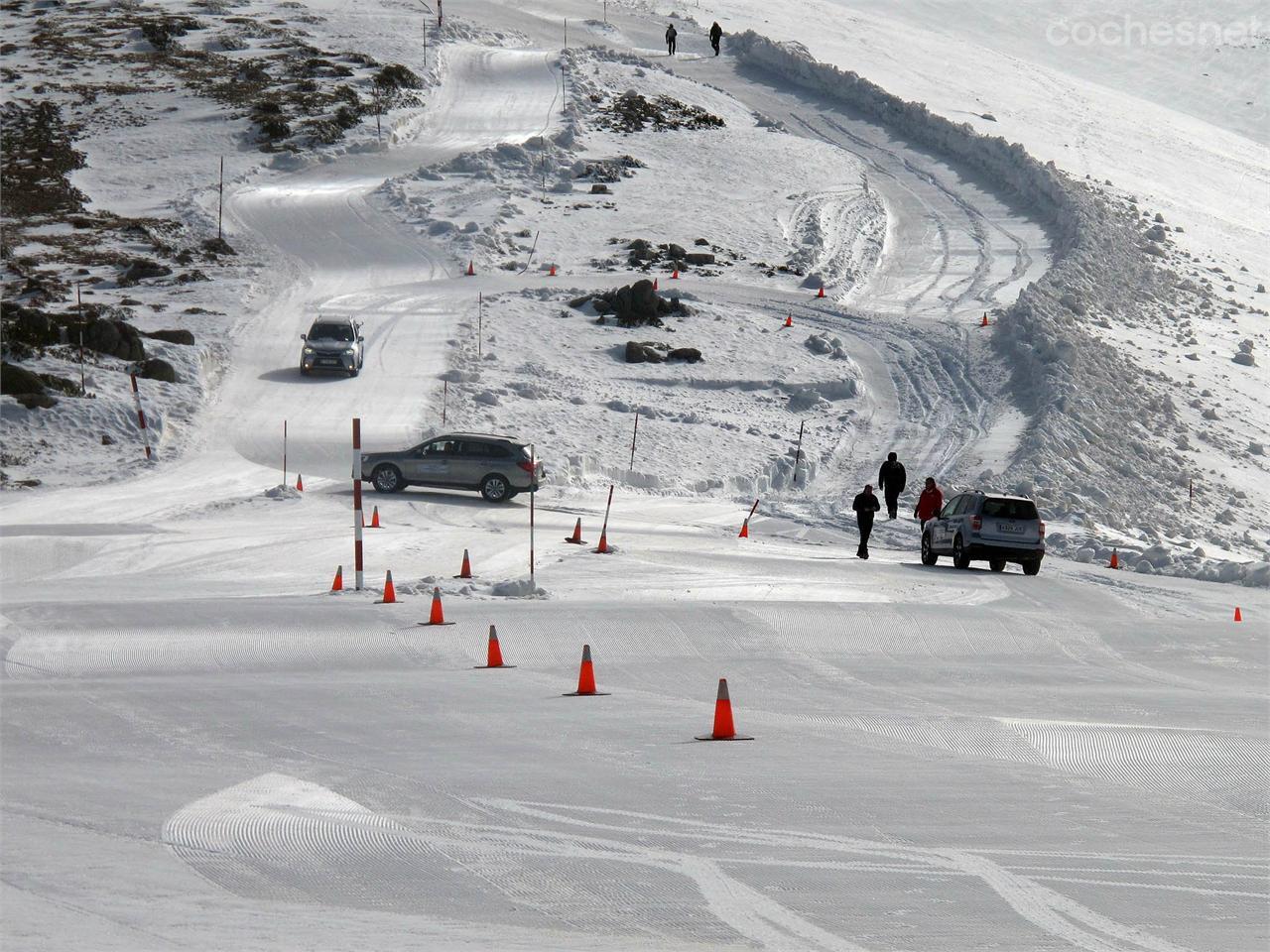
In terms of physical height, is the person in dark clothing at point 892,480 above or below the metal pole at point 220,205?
below

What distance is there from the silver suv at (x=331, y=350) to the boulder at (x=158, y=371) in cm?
369

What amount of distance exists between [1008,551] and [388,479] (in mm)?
11828

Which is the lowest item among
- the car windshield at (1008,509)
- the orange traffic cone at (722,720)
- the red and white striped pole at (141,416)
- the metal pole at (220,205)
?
the red and white striped pole at (141,416)

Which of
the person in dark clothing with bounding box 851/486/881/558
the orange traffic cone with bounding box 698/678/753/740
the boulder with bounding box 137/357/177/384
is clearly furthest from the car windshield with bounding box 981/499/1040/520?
the boulder with bounding box 137/357/177/384

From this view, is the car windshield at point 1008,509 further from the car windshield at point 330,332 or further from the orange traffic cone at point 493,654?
the car windshield at point 330,332

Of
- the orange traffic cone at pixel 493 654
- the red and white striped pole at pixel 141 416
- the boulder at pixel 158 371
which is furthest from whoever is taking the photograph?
the boulder at pixel 158 371

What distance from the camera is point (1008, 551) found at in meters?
24.1

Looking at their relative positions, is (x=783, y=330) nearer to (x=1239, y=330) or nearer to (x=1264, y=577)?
(x=1239, y=330)

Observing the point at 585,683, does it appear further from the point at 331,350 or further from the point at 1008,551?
the point at 331,350

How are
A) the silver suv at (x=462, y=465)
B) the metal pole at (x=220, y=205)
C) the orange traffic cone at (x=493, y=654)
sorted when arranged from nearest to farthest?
the orange traffic cone at (x=493, y=654) < the silver suv at (x=462, y=465) < the metal pole at (x=220, y=205)

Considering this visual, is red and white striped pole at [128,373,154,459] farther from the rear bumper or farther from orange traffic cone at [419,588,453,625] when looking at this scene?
the rear bumper

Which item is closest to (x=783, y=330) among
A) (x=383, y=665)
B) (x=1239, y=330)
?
(x=1239, y=330)

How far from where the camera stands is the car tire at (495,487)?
2881cm

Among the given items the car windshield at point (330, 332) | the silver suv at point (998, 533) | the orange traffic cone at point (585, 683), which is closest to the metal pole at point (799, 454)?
the silver suv at point (998, 533)
